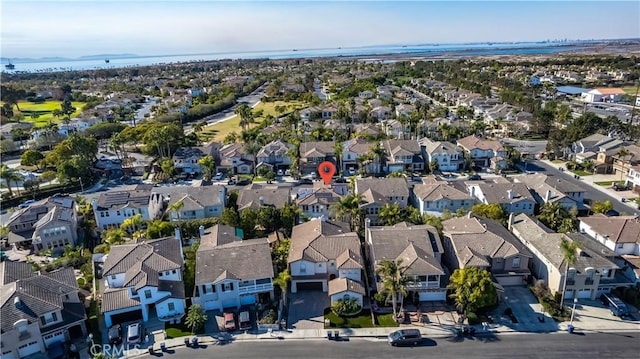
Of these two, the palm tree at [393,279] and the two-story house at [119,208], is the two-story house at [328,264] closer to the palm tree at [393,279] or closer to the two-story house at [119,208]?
the palm tree at [393,279]

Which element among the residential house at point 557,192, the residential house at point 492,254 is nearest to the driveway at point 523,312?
the residential house at point 492,254

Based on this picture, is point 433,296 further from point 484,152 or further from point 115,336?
point 484,152

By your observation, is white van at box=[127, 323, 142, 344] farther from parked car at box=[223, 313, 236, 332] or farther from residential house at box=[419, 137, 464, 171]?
residential house at box=[419, 137, 464, 171]

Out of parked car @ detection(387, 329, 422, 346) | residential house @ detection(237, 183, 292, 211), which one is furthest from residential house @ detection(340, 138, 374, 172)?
parked car @ detection(387, 329, 422, 346)

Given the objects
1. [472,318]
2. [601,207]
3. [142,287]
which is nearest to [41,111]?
[142,287]

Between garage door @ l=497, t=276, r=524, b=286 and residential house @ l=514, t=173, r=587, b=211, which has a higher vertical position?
residential house @ l=514, t=173, r=587, b=211

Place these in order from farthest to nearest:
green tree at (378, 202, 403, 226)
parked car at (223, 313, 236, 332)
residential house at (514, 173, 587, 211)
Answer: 1. residential house at (514, 173, 587, 211)
2. green tree at (378, 202, 403, 226)
3. parked car at (223, 313, 236, 332)
